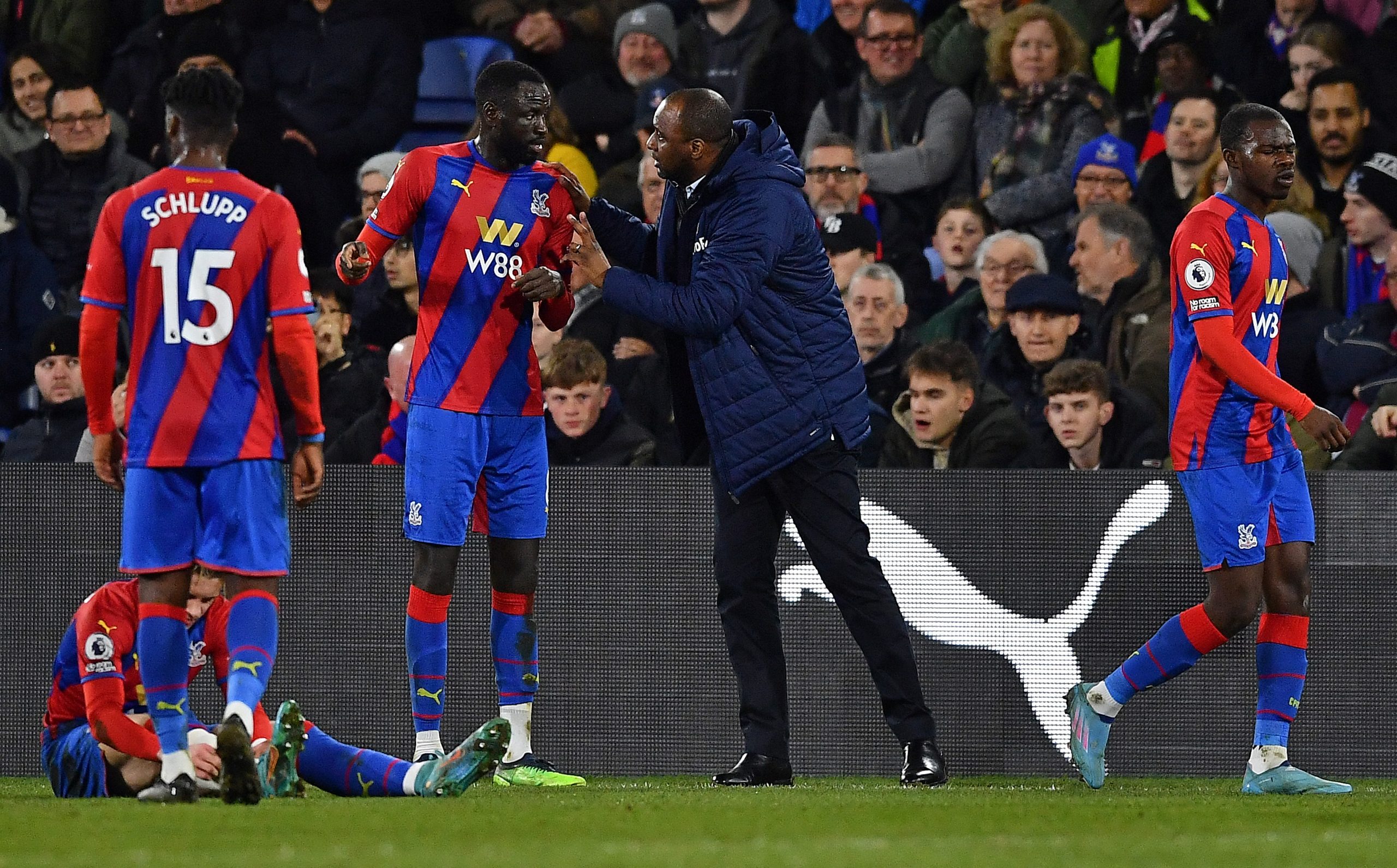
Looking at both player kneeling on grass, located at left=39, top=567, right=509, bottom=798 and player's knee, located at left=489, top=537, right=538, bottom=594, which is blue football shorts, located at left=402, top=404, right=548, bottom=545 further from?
player kneeling on grass, located at left=39, top=567, right=509, bottom=798

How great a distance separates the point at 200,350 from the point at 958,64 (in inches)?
250

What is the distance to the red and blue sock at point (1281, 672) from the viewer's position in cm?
662

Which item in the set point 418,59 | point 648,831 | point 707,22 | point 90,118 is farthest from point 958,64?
point 648,831

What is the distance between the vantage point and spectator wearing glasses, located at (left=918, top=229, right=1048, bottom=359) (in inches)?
375

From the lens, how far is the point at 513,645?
6.76 metres

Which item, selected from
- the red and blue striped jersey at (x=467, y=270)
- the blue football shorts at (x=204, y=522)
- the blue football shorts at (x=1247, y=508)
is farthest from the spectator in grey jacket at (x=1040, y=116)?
the blue football shorts at (x=204, y=522)

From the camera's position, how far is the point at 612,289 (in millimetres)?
6289

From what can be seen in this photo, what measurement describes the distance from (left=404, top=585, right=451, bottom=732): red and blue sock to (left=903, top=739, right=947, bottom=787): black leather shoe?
1.56 meters

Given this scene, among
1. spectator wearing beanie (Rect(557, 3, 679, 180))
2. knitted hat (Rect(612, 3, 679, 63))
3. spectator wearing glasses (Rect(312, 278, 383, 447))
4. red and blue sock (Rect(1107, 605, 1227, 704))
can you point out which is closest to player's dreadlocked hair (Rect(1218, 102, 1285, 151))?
red and blue sock (Rect(1107, 605, 1227, 704))

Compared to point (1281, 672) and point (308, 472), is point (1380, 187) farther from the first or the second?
point (308, 472)

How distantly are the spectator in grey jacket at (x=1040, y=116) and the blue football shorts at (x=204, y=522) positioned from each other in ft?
18.4

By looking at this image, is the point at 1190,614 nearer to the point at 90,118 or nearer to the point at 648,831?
the point at 648,831

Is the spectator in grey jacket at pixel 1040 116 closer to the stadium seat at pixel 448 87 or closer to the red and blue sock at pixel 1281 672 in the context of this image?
the stadium seat at pixel 448 87

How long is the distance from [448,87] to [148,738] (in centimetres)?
678
